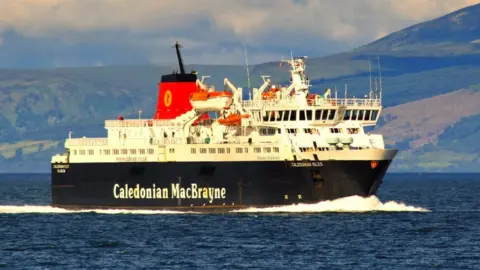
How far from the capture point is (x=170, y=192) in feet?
302

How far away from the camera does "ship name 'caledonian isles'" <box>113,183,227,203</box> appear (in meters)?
90.2

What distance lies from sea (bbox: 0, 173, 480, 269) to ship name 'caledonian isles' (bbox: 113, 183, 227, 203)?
1268mm

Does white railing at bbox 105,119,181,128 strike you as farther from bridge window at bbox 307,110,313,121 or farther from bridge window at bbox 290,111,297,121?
bridge window at bbox 307,110,313,121

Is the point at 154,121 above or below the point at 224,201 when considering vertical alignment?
above

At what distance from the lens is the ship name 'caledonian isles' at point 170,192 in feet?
296

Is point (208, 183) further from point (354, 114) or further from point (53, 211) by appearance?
point (53, 211)

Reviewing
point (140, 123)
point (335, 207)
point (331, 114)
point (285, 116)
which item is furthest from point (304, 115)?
point (140, 123)

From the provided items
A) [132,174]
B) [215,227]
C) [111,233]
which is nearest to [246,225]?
[215,227]

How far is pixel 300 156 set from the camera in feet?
286

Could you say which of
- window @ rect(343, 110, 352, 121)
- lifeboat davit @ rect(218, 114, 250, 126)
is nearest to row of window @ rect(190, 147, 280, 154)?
lifeboat davit @ rect(218, 114, 250, 126)

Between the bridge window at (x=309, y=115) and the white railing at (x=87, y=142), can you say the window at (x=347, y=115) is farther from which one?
the white railing at (x=87, y=142)

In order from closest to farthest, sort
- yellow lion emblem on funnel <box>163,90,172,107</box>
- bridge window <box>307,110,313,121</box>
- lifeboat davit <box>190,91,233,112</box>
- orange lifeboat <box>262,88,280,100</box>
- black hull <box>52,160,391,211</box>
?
black hull <box>52,160,391,211</box>, bridge window <box>307,110,313,121</box>, orange lifeboat <box>262,88,280,100</box>, lifeboat davit <box>190,91,233,112</box>, yellow lion emblem on funnel <box>163,90,172,107</box>

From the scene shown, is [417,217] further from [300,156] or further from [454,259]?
[454,259]

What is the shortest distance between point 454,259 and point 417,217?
2285 cm
